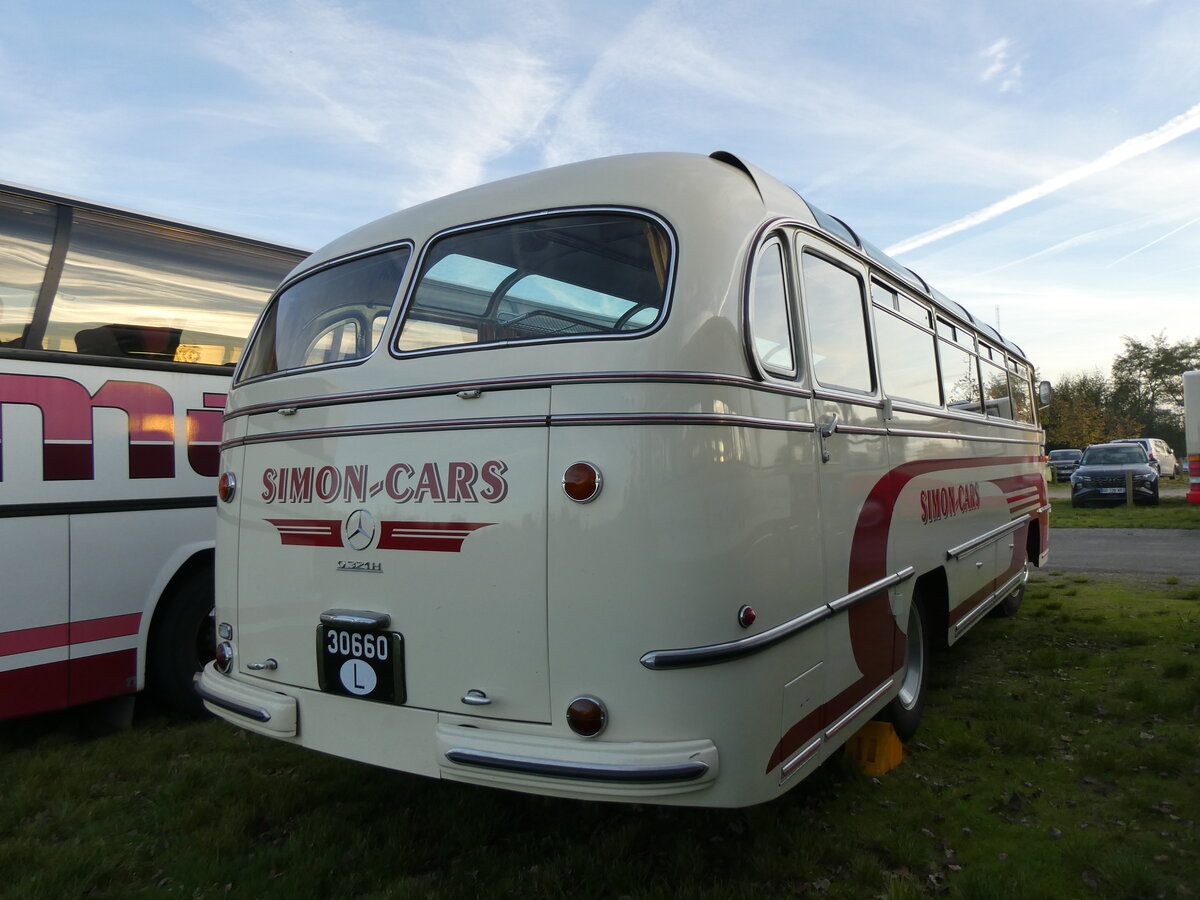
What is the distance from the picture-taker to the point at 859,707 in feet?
12.0

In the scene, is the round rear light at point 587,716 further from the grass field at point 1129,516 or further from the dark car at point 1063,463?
the dark car at point 1063,463

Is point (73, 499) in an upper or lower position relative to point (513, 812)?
upper

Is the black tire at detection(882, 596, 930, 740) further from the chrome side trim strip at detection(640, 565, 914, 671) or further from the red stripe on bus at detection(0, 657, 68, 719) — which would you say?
the red stripe on bus at detection(0, 657, 68, 719)

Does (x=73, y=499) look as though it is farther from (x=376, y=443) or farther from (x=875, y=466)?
(x=875, y=466)

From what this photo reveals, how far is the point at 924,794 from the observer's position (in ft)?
13.4

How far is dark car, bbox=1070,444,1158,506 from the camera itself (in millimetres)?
20031

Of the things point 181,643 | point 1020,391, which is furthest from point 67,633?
point 1020,391

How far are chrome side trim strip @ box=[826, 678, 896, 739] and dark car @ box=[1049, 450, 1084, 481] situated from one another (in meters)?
34.6

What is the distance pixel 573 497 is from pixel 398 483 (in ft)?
2.43

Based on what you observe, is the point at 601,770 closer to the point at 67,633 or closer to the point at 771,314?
the point at 771,314

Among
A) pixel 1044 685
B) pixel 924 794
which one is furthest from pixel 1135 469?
pixel 924 794

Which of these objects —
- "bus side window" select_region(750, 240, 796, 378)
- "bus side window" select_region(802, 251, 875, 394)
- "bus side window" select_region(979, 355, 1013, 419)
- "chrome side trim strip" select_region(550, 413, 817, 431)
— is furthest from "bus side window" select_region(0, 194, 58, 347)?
"bus side window" select_region(979, 355, 1013, 419)

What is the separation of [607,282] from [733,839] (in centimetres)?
235

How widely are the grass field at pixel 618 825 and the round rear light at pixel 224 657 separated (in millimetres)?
660
